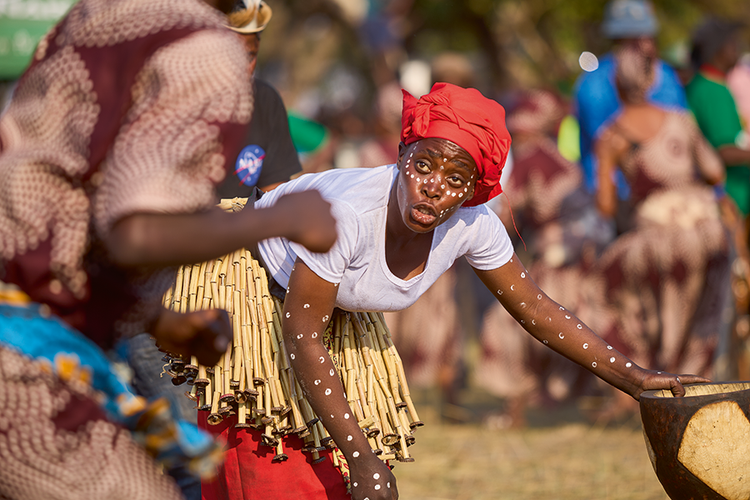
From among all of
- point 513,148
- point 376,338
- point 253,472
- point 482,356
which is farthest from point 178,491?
point 513,148

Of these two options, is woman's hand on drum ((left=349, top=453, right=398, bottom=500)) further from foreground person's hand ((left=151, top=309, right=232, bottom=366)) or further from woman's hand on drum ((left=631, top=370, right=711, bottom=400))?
Result: woman's hand on drum ((left=631, top=370, right=711, bottom=400))

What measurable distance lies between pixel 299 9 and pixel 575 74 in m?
6.08

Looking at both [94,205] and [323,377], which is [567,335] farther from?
[94,205]

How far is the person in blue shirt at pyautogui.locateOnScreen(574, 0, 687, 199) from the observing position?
6.16 m

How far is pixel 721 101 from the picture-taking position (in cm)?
632

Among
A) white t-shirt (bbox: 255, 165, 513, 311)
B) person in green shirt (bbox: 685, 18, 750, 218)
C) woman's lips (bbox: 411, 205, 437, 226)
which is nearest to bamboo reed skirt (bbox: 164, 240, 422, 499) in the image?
white t-shirt (bbox: 255, 165, 513, 311)

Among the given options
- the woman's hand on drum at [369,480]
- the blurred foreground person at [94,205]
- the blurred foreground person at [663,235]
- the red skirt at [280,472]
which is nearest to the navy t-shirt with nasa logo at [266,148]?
the red skirt at [280,472]

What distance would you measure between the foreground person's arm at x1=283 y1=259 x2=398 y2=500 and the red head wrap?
504 mm

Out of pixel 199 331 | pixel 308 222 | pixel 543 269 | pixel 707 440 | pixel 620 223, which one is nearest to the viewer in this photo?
pixel 308 222

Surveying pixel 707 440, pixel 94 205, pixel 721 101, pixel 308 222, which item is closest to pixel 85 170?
pixel 94 205

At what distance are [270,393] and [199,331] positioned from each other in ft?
2.97

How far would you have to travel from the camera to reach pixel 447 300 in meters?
6.79

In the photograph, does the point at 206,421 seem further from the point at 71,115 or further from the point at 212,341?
the point at 71,115

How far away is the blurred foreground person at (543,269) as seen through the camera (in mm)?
6434
